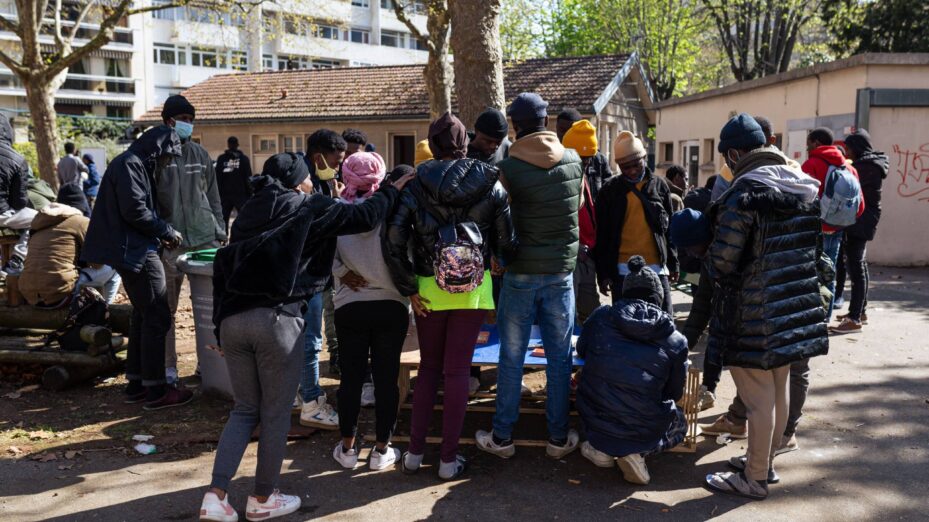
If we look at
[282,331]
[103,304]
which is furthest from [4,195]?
[282,331]

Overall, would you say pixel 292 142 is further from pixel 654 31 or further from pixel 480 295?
pixel 480 295

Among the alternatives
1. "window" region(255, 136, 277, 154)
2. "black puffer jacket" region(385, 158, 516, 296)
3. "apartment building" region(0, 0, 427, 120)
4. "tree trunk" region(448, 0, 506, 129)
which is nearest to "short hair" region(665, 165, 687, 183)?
"tree trunk" region(448, 0, 506, 129)

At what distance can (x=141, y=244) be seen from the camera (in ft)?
17.8

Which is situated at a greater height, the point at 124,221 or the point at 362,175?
the point at 362,175

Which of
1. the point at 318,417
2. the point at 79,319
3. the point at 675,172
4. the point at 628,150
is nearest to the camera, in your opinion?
the point at 318,417

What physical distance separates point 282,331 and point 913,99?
1232 centimetres

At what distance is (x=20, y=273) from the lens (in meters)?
6.86

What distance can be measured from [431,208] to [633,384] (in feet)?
4.66

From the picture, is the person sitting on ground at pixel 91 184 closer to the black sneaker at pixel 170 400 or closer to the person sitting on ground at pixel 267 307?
the black sneaker at pixel 170 400

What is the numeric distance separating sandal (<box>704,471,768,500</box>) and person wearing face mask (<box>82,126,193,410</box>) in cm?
369

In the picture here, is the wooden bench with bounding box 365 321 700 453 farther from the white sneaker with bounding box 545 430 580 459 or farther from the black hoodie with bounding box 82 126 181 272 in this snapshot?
the black hoodie with bounding box 82 126 181 272

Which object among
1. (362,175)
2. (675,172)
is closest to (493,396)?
(362,175)

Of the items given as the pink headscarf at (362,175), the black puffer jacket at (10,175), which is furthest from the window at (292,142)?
the pink headscarf at (362,175)

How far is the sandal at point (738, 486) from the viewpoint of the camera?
13.9ft
